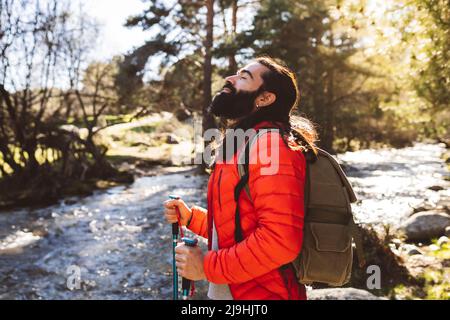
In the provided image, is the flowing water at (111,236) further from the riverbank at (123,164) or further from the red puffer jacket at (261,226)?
the red puffer jacket at (261,226)

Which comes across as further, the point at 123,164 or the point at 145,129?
the point at 145,129

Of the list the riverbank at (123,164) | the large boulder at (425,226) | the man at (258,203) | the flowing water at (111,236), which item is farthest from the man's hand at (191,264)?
the riverbank at (123,164)

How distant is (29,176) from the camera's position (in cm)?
1745

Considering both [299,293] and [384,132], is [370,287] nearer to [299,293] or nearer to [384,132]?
[299,293]

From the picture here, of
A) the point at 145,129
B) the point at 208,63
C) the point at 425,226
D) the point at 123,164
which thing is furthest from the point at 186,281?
the point at 145,129

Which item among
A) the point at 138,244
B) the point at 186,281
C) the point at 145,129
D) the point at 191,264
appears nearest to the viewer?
the point at 191,264

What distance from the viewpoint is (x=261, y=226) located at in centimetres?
A: 182

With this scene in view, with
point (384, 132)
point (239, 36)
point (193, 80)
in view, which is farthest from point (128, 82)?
point (384, 132)

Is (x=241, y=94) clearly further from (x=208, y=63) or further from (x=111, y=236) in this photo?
(x=208, y=63)

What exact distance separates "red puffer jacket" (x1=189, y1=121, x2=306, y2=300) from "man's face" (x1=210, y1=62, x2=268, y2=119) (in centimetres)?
16

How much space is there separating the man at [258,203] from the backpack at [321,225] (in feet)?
0.14

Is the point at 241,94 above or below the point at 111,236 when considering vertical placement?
above

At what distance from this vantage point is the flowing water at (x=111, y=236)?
26.9 feet

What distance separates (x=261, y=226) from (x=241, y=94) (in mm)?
670
